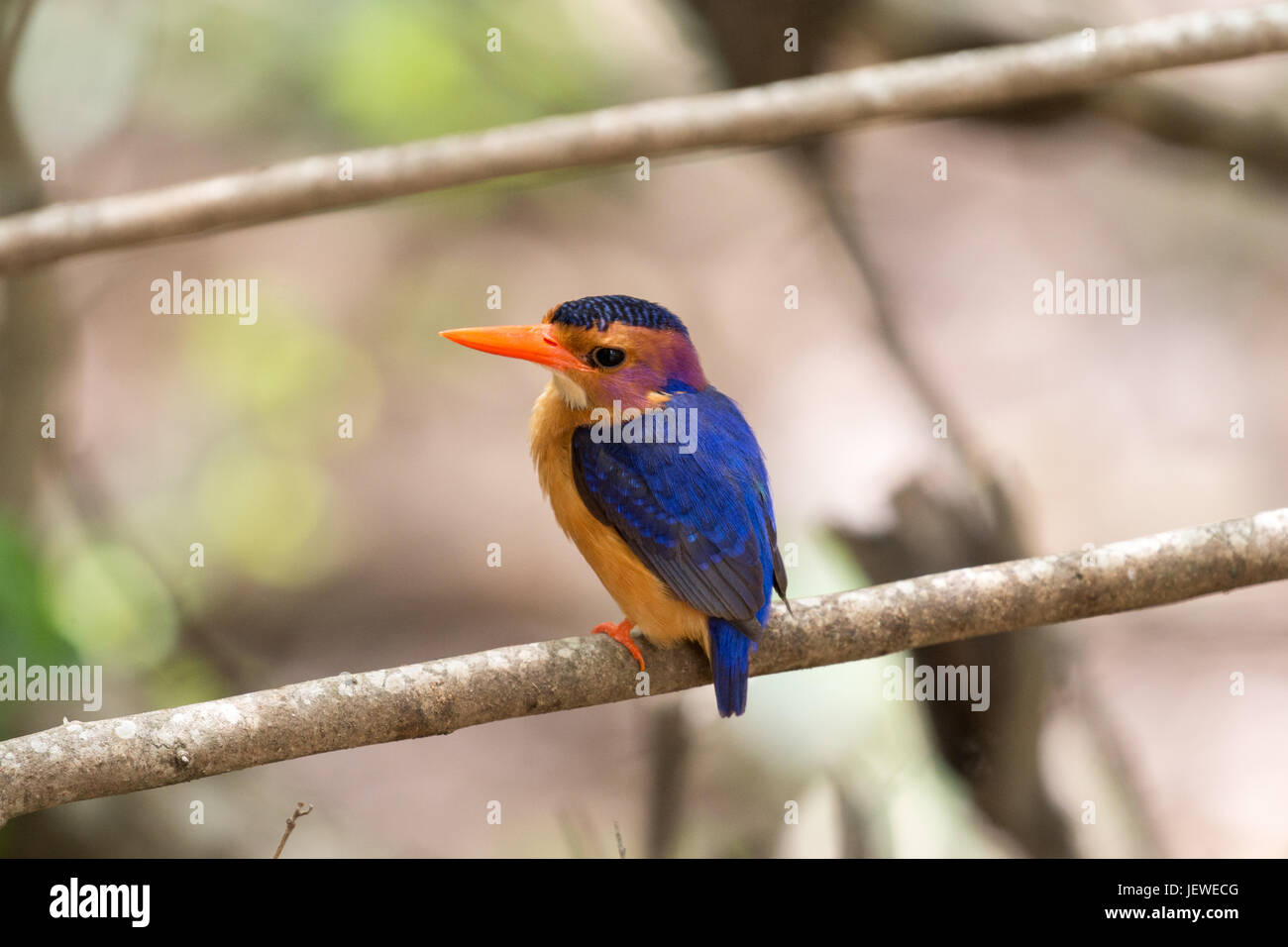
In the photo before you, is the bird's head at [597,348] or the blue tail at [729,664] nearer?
the blue tail at [729,664]

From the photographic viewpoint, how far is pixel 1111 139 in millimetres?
4816

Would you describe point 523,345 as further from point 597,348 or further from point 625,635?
point 625,635
